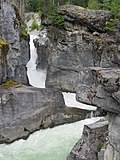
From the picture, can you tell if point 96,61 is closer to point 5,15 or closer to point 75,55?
point 75,55

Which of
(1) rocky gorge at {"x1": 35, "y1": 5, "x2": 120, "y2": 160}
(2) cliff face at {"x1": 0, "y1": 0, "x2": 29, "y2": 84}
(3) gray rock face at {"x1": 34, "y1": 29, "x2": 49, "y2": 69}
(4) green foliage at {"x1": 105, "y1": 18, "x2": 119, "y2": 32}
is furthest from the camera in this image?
(3) gray rock face at {"x1": 34, "y1": 29, "x2": 49, "y2": 69}

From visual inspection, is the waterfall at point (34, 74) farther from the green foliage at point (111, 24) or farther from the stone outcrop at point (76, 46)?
the green foliage at point (111, 24)

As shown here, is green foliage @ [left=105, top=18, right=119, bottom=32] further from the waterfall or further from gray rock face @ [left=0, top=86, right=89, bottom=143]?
the waterfall

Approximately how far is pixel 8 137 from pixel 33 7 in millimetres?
32552

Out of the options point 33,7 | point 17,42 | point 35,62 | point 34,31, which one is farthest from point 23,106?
point 33,7

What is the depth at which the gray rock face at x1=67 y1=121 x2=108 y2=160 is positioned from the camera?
1484 cm

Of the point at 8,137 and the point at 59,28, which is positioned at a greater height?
the point at 59,28

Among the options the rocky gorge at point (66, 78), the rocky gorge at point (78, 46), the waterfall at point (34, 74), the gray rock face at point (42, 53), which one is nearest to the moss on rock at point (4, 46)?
the rocky gorge at point (66, 78)

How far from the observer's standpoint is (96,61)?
85.1 feet

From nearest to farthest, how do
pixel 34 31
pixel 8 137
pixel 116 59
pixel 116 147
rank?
pixel 116 147, pixel 8 137, pixel 116 59, pixel 34 31

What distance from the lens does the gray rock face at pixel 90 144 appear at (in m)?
14.8

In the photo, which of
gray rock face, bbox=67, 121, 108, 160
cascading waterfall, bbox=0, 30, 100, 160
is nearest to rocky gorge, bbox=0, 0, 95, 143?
cascading waterfall, bbox=0, 30, 100, 160

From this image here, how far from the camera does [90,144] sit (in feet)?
49.5

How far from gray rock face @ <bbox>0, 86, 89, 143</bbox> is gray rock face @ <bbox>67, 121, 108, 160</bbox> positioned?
458 centimetres
